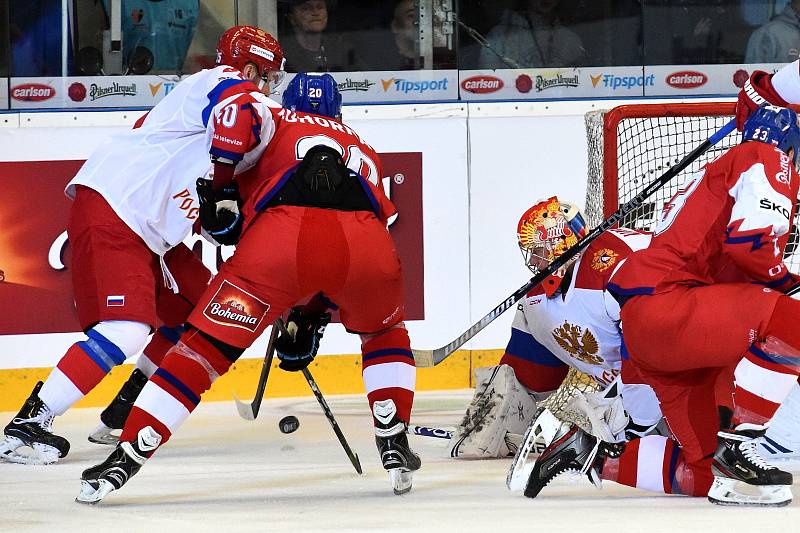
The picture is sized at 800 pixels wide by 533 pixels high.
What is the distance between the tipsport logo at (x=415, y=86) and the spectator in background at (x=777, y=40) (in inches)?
45.9

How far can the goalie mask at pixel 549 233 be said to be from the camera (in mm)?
3637

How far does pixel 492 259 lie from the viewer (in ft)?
16.6

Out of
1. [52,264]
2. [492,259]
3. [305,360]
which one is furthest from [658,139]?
[52,264]

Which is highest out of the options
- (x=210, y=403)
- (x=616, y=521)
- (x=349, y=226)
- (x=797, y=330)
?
(x=349, y=226)

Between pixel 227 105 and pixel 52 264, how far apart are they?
2.08 meters

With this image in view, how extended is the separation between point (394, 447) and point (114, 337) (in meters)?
0.95

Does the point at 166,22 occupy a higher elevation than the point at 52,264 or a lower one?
higher

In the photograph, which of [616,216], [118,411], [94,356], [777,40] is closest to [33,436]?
[94,356]

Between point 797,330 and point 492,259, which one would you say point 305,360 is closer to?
point 797,330

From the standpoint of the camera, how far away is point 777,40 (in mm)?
5328

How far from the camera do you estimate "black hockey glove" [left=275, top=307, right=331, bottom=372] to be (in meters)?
3.29

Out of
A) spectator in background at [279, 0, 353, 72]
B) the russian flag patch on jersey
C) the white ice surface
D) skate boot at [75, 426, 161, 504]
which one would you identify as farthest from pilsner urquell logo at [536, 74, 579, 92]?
skate boot at [75, 426, 161, 504]

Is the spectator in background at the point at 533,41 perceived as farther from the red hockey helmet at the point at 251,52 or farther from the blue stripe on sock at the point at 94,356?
the blue stripe on sock at the point at 94,356

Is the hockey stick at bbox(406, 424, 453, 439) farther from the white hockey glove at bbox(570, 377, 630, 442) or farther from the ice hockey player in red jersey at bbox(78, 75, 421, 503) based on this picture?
the ice hockey player in red jersey at bbox(78, 75, 421, 503)
